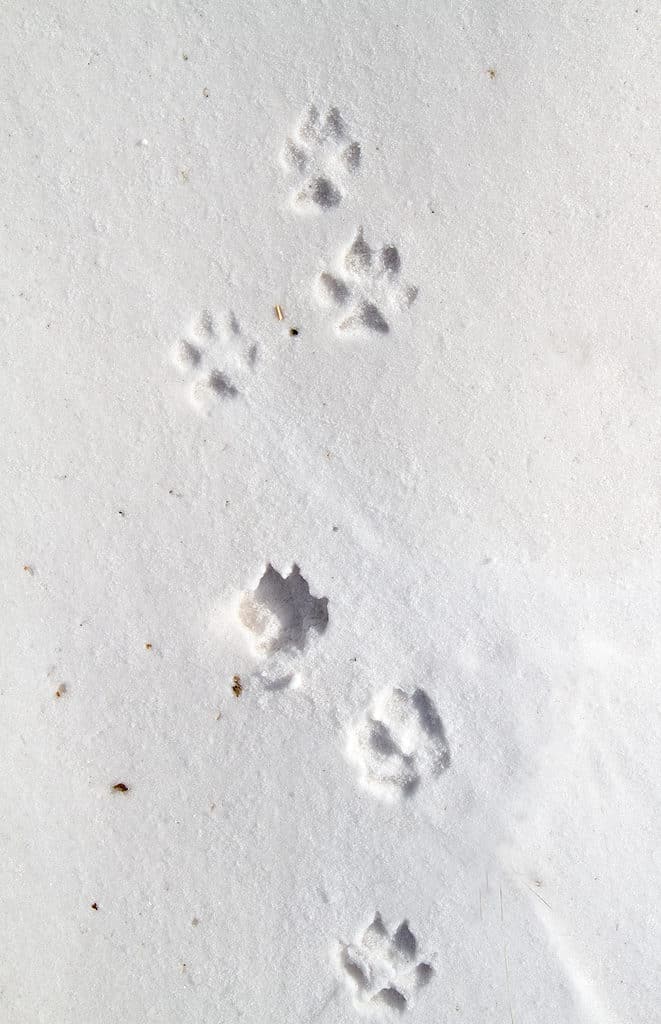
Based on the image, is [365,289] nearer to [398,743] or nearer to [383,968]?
[398,743]

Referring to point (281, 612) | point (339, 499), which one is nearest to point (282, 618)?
point (281, 612)

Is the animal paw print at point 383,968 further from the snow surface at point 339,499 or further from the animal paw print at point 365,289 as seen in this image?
the animal paw print at point 365,289

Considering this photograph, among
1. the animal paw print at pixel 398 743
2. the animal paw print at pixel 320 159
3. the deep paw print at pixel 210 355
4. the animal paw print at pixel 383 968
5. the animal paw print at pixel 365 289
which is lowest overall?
the animal paw print at pixel 383 968

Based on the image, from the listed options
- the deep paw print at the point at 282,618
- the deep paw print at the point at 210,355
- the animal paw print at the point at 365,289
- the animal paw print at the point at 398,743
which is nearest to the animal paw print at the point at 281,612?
the deep paw print at the point at 282,618

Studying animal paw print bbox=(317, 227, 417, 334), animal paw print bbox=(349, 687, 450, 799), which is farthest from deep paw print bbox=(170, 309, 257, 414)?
animal paw print bbox=(349, 687, 450, 799)

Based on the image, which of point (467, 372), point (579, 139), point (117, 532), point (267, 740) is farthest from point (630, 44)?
point (267, 740)

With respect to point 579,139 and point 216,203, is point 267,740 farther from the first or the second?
point 579,139

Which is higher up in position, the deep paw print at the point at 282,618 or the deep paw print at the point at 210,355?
the deep paw print at the point at 210,355
